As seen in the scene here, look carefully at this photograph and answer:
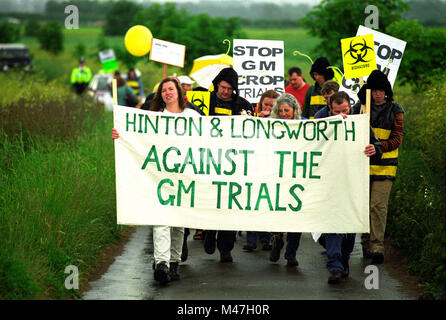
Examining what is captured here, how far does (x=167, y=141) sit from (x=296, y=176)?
4.46 ft

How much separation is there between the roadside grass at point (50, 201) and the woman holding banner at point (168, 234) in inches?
32.0

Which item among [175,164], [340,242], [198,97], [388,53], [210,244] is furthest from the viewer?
[198,97]

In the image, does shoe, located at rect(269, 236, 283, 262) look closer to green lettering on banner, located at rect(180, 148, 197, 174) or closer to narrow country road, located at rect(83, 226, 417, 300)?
narrow country road, located at rect(83, 226, 417, 300)

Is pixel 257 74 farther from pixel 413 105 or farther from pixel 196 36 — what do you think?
pixel 196 36

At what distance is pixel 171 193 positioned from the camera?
904 centimetres

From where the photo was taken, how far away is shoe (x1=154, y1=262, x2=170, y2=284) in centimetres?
885

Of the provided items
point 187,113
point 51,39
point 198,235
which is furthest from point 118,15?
point 187,113

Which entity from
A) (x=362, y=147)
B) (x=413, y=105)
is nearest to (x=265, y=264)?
(x=362, y=147)

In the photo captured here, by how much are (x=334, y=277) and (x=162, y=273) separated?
1738 millimetres

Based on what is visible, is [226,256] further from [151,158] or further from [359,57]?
[359,57]

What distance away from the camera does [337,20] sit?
19.6 meters

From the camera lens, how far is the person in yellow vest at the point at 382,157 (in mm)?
10086

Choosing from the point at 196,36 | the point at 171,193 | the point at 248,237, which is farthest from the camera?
the point at 196,36

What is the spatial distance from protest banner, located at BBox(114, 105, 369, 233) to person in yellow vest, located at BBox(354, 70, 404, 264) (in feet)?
4.02
